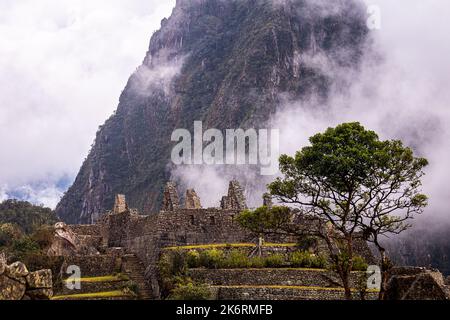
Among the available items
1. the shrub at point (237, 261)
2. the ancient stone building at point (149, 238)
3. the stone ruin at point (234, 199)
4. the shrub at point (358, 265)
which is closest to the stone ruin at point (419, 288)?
the ancient stone building at point (149, 238)

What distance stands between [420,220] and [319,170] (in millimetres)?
55674

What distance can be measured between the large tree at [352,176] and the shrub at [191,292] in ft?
14.8

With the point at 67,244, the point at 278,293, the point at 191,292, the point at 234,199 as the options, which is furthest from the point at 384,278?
the point at 67,244

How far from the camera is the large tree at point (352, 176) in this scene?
1069 inches

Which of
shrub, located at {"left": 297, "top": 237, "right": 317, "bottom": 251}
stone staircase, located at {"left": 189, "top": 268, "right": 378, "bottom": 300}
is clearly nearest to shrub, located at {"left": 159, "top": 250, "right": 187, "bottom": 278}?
stone staircase, located at {"left": 189, "top": 268, "right": 378, "bottom": 300}

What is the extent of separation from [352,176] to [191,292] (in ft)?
24.2

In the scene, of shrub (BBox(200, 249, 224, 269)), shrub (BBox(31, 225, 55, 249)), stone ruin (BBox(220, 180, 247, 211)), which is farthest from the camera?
stone ruin (BBox(220, 180, 247, 211))

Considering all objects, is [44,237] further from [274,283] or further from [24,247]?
[274,283]

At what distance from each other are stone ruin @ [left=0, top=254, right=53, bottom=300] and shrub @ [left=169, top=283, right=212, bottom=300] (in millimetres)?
10286

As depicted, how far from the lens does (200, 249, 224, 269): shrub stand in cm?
3200

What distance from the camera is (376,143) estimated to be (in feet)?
90.6

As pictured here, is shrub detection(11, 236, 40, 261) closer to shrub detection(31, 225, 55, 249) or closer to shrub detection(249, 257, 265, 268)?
shrub detection(31, 225, 55, 249)

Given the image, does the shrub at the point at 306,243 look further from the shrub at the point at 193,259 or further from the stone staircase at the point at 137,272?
the stone staircase at the point at 137,272
